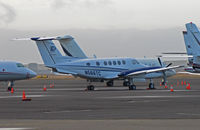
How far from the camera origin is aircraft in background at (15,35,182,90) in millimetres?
58969

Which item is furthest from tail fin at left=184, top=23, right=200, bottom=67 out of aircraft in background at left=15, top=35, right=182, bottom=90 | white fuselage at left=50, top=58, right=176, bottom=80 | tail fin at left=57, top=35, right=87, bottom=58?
tail fin at left=57, top=35, right=87, bottom=58

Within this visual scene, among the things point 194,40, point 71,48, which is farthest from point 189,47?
point 71,48

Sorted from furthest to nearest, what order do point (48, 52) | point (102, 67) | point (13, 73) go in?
point (48, 52), point (13, 73), point (102, 67)

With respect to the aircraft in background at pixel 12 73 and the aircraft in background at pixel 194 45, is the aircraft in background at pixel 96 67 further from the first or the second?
the aircraft in background at pixel 194 45

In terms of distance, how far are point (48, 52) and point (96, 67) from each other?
19.2 feet

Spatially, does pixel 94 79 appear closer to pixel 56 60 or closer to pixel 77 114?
pixel 56 60

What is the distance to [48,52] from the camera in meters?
63.2

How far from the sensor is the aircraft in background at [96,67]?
5897 cm

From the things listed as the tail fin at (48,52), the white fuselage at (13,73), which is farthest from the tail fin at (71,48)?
the white fuselage at (13,73)

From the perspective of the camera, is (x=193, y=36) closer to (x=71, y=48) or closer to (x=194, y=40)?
(x=194, y=40)
